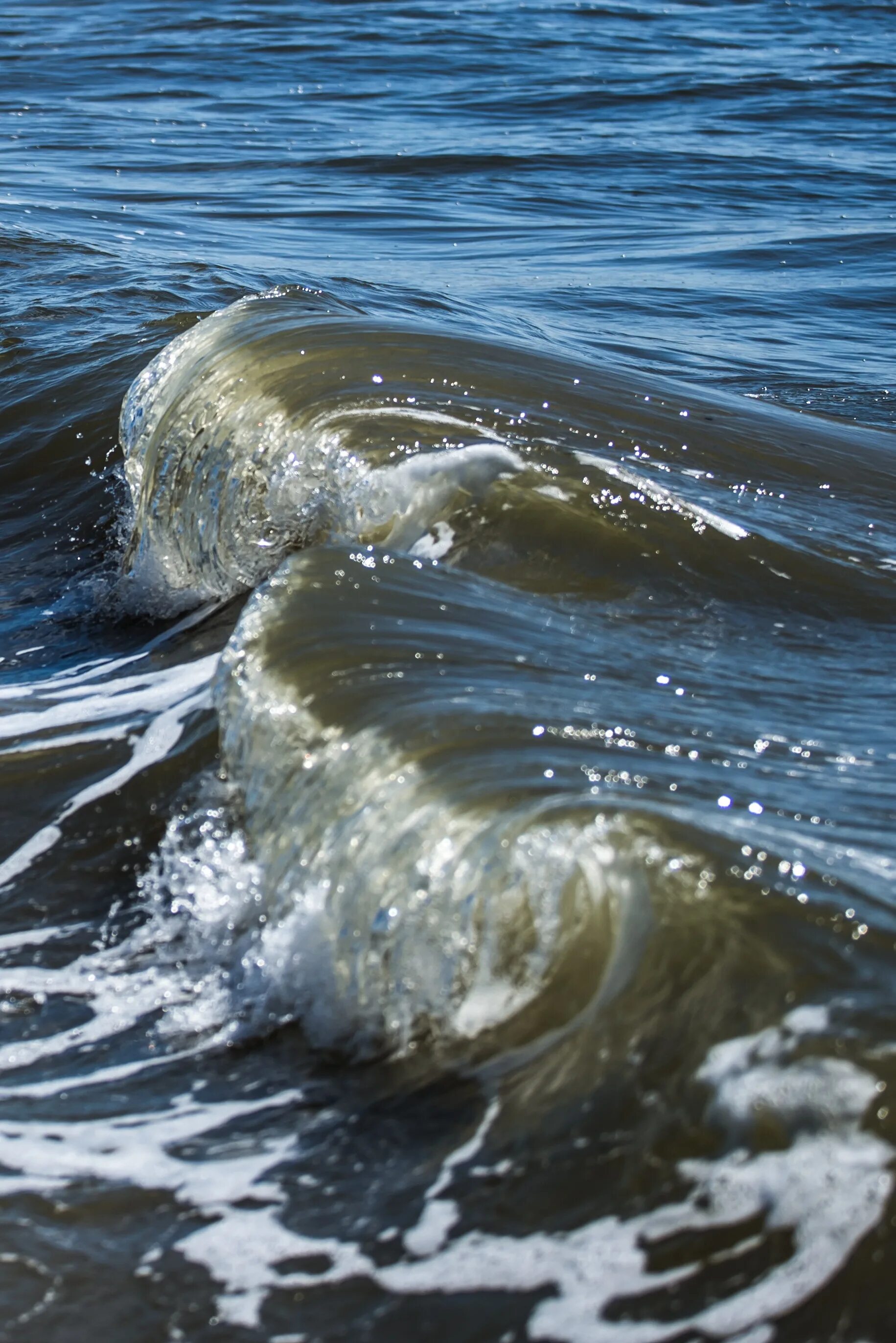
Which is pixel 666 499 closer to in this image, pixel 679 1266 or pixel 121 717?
pixel 121 717

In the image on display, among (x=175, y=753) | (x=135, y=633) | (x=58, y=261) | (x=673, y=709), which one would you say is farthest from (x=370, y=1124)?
(x=58, y=261)

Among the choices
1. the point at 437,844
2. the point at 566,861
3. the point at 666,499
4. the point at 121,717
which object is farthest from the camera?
the point at 666,499

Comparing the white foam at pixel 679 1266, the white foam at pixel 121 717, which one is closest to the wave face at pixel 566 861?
the white foam at pixel 679 1266

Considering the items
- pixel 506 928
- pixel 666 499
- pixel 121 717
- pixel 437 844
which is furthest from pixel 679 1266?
pixel 666 499

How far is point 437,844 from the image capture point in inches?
90.2

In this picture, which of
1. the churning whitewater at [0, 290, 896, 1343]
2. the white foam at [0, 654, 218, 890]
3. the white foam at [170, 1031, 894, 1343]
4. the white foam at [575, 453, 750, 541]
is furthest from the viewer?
the white foam at [575, 453, 750, 541]

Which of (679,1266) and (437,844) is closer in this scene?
(679,1266)

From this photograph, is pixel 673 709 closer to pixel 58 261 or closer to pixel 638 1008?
pixel 638 1008

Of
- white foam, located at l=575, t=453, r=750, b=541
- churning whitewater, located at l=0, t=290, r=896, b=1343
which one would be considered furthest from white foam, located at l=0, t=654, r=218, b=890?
white foam, located at l=575, t=453, r=750, b=541

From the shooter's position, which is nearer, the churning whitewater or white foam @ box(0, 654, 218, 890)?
the churning whitewater

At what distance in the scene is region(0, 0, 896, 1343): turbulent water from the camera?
1.89 metres

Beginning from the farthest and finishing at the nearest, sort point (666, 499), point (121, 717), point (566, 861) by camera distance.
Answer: point (666, 499) < point (121, 717) < point (566, 861)

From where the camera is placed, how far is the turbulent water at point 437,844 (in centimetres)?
189

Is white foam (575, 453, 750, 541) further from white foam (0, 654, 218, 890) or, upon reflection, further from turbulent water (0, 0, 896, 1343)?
white foam (0, 654, 218, 890)
